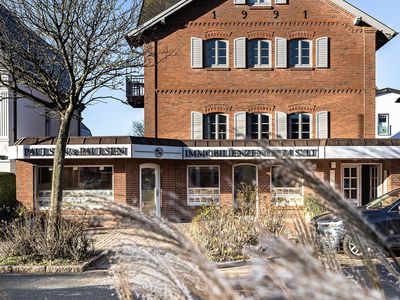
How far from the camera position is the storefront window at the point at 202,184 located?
19234mm

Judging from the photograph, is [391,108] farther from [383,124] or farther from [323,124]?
[323,124]

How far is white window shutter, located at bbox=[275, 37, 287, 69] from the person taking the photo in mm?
20406

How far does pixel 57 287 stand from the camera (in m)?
8.29

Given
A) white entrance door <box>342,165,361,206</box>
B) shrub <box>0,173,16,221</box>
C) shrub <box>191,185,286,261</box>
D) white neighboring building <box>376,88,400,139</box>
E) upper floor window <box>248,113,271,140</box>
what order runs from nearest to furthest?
shrub <box>191,185,286,261</box> < shrub <box>0,173,16,221</box> < white entrance door <box>342,165,361,206</box> < upper floor window <box>248,113,271,140</box> < white neighboring building <box>376,88,400,139</box>

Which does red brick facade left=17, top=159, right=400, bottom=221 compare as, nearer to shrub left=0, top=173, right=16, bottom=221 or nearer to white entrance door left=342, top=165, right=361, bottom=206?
white entrance door left=342, top=165, right=361, bottom=206

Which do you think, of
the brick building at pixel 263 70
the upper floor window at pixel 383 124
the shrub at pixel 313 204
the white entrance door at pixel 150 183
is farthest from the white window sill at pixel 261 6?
the upper floor window at pixel 383 124

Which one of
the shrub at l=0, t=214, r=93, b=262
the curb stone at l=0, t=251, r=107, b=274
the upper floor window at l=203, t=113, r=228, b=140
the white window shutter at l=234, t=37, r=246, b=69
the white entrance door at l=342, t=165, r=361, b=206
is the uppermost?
the white window shutter at l=234, t=37, r=246, b=69

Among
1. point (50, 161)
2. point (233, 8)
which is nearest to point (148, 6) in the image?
point (233, 8)

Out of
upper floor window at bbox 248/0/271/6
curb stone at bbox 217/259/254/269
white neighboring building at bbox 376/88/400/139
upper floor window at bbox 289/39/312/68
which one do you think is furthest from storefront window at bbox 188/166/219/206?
white neighboring building at bbox 376/88/400/139

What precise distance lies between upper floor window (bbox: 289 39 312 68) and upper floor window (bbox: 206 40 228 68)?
3067mm

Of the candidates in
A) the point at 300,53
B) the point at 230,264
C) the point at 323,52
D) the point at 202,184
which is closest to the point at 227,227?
the point at 230,264

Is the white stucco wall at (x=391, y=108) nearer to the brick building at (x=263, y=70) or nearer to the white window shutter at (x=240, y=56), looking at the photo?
the brick building at (x=263, y=70)

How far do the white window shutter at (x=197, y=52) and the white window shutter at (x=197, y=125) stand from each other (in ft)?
7.27

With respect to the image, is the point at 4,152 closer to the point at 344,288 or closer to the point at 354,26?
the point at 354,26
